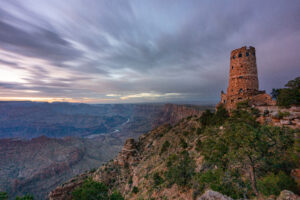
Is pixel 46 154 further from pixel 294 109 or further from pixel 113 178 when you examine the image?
pixel 294 109

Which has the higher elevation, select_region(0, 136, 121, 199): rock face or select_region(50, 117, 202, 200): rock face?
select_region(50, 117, 202, 200): rock face

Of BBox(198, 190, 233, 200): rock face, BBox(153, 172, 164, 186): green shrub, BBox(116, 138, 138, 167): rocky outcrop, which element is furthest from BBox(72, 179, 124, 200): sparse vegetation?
BBox(116, 138, 138, 167): rocky outcrop

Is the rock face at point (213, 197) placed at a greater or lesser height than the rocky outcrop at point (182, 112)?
greater

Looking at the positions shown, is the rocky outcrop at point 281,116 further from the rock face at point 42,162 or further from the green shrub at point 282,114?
the rock face at point 42,162

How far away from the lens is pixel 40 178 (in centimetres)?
8825

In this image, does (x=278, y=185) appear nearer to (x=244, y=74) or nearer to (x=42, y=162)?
(x=244, y=74)

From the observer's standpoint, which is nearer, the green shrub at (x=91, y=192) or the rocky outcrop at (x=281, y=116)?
the green shrub at (x=91, y=192)

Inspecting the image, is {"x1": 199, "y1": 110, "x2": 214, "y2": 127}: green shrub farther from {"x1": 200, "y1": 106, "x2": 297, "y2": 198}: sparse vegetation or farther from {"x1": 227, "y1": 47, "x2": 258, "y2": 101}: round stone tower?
{"x1": 200, "y1": 106, "x2": 297, "y2": 198}: sparse vegetation

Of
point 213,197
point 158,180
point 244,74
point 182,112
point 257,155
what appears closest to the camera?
point 213,197

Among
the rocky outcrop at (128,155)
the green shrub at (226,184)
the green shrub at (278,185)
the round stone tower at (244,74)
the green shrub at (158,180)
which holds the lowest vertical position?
the rocky outcrop at (128,155)

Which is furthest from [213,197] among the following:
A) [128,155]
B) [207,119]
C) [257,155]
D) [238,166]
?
[128,155]

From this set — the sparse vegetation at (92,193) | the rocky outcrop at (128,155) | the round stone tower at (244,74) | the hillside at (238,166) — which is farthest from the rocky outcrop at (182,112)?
the sparse vegetation at (92,193)

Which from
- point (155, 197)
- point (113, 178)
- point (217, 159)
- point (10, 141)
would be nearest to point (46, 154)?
point (10, 141)

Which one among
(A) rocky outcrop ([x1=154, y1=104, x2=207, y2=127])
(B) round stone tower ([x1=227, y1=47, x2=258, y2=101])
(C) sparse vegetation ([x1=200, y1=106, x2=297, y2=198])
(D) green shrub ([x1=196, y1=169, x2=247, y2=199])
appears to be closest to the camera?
(C) sparse vegetation ([x1=200, y1=106, x2=297, y2=198])
